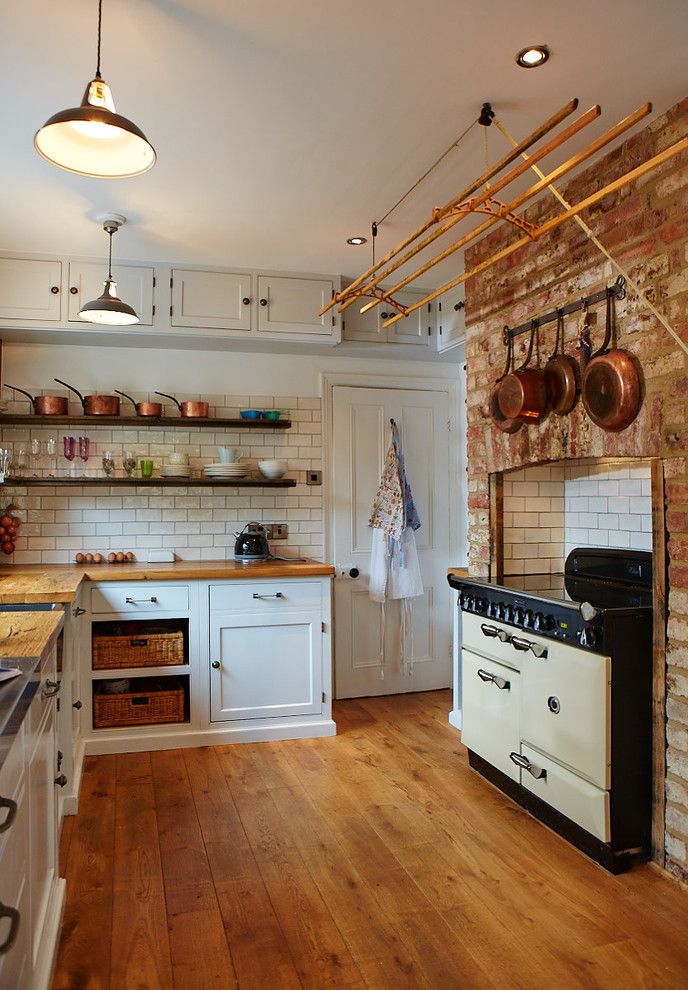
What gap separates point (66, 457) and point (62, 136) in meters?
2.70

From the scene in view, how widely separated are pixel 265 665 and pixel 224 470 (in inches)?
45.1

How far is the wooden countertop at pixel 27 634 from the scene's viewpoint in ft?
6.17

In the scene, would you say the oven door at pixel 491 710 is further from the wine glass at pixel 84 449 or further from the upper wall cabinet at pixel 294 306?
the wine glass at pixel 84 449

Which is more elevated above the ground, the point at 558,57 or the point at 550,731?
the point at 558,57

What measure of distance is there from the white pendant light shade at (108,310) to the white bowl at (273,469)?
1.21 m

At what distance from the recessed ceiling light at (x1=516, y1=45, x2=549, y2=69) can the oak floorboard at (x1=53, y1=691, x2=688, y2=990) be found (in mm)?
2599

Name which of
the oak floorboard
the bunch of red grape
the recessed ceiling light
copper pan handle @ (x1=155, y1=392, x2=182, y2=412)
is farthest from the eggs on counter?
the recessed ceiling light

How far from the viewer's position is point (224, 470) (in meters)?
4.28

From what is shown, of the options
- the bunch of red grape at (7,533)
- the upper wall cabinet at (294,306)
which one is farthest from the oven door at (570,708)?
the bunch of red grape at (7,533)

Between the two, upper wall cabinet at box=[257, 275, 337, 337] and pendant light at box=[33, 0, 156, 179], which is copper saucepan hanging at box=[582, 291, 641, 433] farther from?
upper wall cabinet at box=[257, 275, 337, 337]

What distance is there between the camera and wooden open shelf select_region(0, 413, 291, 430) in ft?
13.3

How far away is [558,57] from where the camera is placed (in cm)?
221

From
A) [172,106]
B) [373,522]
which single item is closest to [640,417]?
[172,106]

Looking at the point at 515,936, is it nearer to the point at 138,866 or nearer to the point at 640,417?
the point at 138,866
